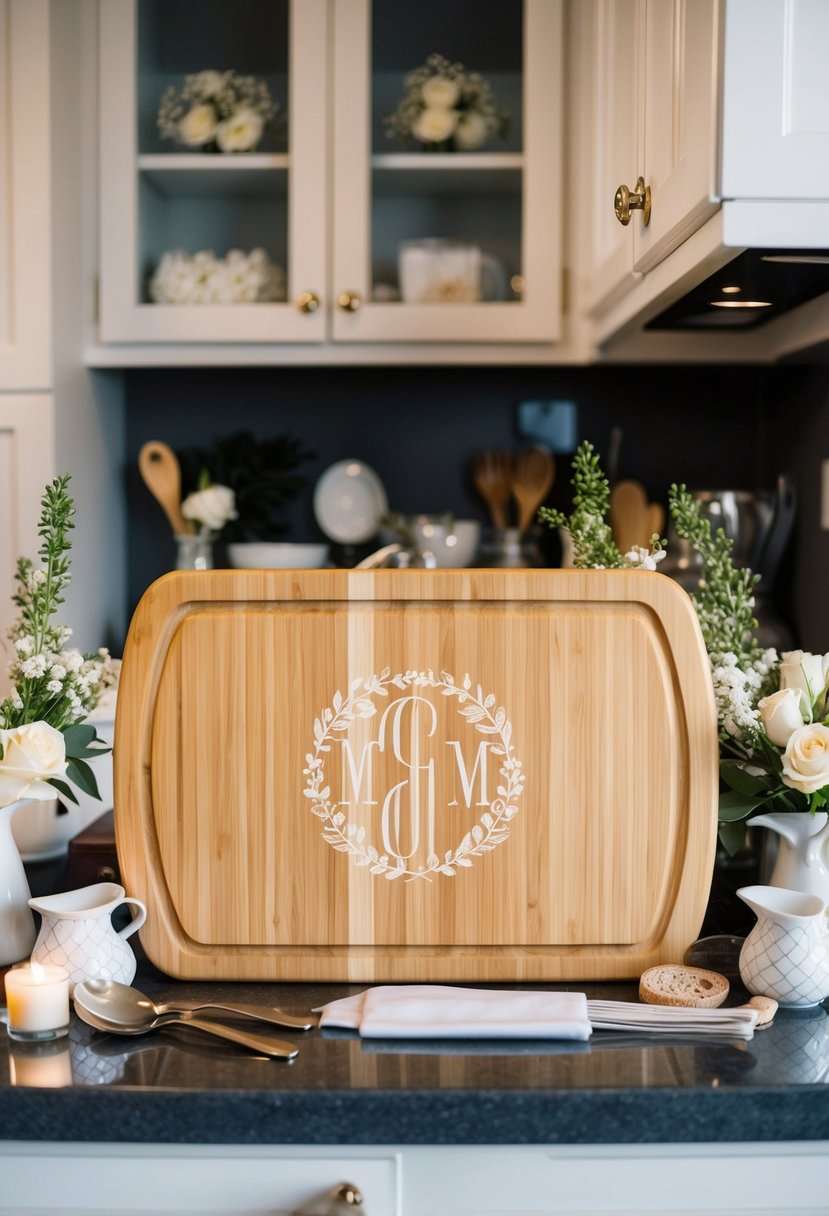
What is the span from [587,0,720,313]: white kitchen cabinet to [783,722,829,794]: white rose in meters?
0.43

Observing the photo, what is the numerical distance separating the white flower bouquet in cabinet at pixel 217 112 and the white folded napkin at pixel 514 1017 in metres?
1.36

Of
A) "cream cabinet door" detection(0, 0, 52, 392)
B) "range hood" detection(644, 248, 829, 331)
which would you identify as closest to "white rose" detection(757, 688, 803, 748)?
"range hood" detection(644, 248, 829, 331)

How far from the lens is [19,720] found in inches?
36.2

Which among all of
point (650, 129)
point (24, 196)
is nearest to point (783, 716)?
point (650, 129)

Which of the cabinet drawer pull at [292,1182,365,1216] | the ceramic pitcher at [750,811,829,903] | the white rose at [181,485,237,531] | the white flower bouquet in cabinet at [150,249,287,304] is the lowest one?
the cabinet drawer pull at [292,1182,365,1216]

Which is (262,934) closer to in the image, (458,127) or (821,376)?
(821,376)

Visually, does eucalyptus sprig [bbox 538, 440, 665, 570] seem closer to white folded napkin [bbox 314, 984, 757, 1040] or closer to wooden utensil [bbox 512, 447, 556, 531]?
white folded napkin [bbox 314, 984, 757, 1040]

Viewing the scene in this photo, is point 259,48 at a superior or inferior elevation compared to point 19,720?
superior

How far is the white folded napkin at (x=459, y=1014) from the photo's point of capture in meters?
0.75

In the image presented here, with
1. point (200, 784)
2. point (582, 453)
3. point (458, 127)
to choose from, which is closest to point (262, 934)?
point (200, 784)

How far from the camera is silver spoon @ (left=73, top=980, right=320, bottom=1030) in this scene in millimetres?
770

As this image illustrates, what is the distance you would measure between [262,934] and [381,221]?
119 cm

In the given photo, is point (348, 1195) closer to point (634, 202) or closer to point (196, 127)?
point (634, 202)

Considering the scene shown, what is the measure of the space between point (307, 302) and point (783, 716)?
3.45ft
